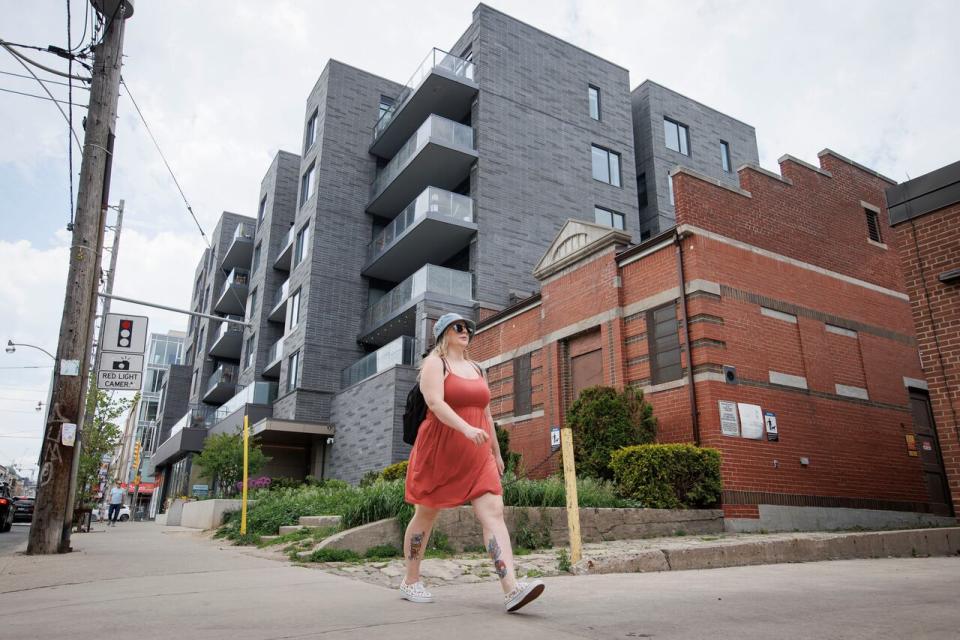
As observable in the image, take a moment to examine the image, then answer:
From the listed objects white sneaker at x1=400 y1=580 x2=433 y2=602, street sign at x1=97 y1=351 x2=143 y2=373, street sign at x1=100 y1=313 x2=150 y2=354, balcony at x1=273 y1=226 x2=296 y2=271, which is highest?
balcony at x1=273 y1=226 x2=296 y2=271

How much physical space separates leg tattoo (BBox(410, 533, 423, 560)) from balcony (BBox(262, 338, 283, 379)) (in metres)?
24.9

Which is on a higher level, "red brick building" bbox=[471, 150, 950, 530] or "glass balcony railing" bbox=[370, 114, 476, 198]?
"glass balcony railing" bbox=[370, 114, 476, 198]

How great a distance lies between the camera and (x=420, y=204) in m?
23.3

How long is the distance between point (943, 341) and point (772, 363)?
3.81 meters

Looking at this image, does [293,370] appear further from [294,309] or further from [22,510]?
[22,510]

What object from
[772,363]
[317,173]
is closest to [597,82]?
[317,173]

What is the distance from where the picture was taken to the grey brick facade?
2848 cm

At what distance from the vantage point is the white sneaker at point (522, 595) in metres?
3.79

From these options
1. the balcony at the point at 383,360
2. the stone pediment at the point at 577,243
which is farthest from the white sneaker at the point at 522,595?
the balcony at the point at 383,360

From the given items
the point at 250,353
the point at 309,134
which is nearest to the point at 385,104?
the point at 309,134

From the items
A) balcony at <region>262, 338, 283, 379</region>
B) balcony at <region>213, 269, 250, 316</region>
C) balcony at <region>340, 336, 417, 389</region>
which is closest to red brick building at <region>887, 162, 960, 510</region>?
balcony at <region>340, 336, 417, 389</region>

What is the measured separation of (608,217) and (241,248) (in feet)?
76.0

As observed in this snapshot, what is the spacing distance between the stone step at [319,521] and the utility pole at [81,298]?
3.31m

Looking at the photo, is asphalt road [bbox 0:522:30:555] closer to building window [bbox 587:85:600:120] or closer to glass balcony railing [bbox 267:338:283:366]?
glass balcony railing [bbox 267:338:283:366]
